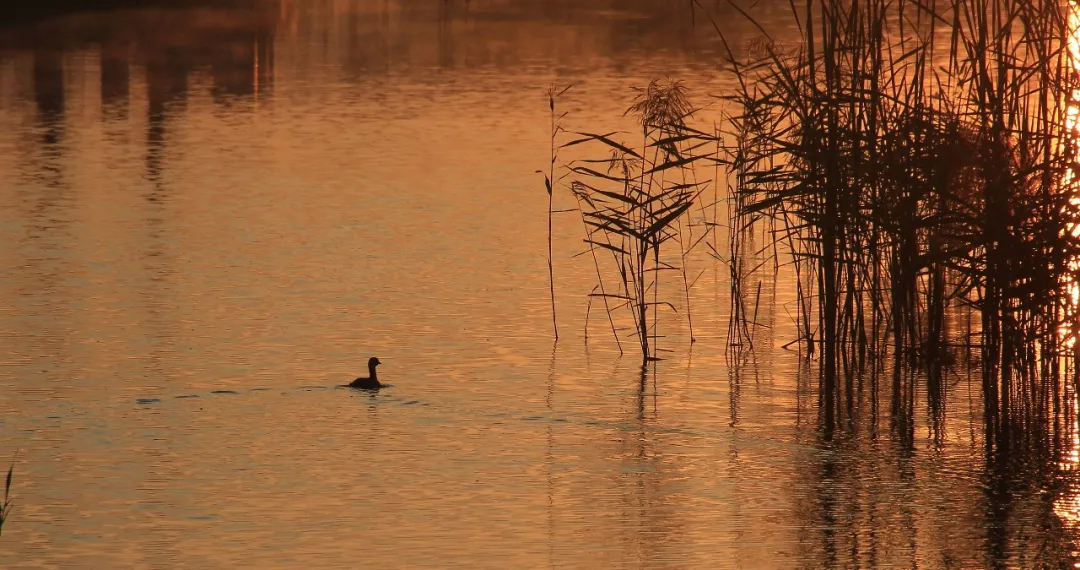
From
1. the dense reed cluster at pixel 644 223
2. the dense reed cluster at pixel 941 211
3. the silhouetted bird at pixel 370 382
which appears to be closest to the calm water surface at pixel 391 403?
the silhouetted bird at pixel 370 382

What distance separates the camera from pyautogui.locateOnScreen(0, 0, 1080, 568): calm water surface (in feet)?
24.7

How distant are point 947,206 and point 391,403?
303cm

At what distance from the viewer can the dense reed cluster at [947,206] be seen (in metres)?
9.67

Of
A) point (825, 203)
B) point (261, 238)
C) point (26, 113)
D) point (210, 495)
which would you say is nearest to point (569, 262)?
point (261, 238)

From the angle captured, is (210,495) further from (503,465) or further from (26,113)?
(26,113)

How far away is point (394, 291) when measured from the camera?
1323 centimetres

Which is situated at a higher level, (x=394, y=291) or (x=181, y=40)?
(x=181, y=40)

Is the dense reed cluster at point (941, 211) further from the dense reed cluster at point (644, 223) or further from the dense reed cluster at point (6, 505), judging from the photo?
the dense reed cluster at point (6, 505)

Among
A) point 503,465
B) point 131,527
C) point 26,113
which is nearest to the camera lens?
point 131,527

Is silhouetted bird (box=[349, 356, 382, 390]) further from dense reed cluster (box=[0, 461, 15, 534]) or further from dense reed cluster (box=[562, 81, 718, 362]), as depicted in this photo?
dense reed cluster (box=[0, 461, 15, 534])

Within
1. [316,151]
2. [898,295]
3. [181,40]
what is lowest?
[898,295]

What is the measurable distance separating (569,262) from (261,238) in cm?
266

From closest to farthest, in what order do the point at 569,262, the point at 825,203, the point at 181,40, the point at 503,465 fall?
the point at 503,465, the point at 825,203, the point at 569,262, the point at 181,40

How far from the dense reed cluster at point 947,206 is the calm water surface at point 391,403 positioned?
0.42 m
